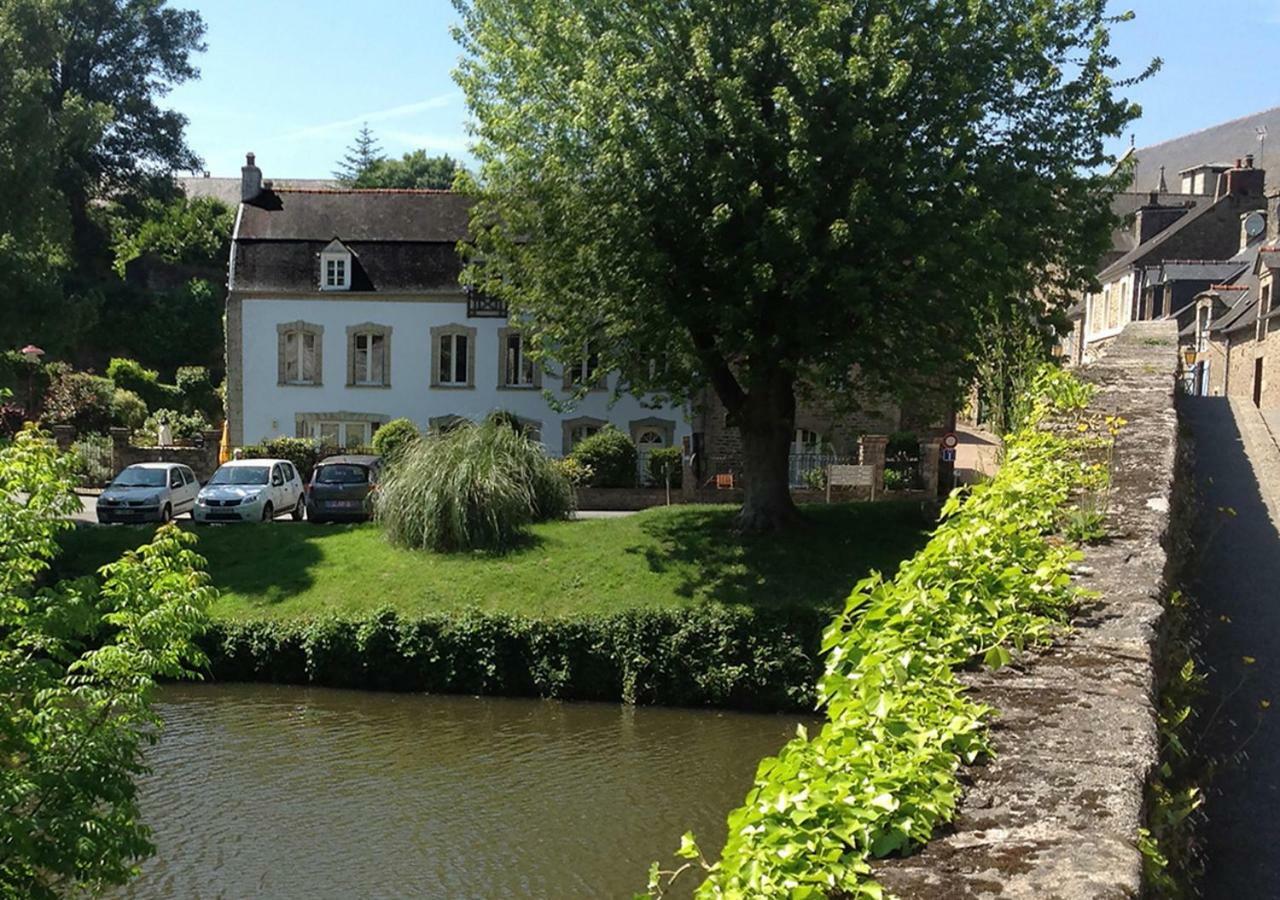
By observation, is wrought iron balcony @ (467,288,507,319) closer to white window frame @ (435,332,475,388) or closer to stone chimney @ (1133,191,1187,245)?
white window frame @ (435,332,475,388)

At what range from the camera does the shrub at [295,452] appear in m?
34.4

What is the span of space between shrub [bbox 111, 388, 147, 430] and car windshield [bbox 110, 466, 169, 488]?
1254cm

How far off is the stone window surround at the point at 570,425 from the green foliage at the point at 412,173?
3692cm

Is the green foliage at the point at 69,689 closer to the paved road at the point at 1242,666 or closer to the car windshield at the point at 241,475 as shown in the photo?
the paved road at the point at 1242,666

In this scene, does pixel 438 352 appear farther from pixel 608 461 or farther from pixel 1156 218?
pixel 1156 218

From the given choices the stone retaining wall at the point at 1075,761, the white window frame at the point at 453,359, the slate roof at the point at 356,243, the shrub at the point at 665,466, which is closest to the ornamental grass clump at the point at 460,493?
the shrub at the point at 665,466

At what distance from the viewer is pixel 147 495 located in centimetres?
2689

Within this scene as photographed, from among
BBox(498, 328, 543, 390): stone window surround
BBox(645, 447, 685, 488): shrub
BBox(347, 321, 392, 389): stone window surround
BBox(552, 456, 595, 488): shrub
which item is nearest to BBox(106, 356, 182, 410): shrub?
BBox(347, 321, 392, 389): stone window surround

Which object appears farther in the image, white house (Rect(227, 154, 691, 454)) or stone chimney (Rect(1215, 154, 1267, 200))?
stone chimney (Rect(1215, 154, 1267, 200))

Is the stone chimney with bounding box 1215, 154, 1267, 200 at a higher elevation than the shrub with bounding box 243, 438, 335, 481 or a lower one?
higher

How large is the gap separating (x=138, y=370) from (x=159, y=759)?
35.6m

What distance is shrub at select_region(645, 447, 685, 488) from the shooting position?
32500 millimetres

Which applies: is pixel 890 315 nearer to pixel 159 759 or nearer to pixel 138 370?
pixel 159 759

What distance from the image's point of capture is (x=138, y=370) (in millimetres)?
47031
